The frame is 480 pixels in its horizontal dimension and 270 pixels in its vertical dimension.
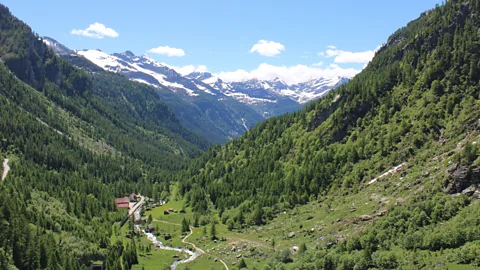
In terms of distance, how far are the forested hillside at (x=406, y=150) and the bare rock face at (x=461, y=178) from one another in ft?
0.91

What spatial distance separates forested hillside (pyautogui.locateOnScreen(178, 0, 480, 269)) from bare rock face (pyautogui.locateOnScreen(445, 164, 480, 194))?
0.91 ft

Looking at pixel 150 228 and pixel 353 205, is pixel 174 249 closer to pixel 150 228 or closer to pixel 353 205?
pixel 150 228

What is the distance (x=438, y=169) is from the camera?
114 meters

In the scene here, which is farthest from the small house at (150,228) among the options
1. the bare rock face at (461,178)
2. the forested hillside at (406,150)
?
the bare rock face at (461,178)

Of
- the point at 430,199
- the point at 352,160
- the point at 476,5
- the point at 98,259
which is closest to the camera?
the point at 430,199

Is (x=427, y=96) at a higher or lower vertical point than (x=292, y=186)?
higher

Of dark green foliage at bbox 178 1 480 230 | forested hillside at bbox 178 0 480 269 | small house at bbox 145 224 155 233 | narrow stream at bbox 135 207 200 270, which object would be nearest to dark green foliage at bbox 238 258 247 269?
forested hillside at bbox 178 0 480 269

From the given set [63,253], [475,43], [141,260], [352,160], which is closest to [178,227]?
[141,260]

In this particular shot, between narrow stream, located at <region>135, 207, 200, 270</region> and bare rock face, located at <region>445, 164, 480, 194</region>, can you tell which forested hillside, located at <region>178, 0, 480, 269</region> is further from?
narrow stream, located at <region>135, 207, 200, 270</region>

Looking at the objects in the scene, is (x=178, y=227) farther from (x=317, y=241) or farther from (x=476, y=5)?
(x=476, y=5)

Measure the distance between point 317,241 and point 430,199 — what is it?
104ft

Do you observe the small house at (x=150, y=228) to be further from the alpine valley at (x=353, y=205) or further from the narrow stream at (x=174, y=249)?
the narrow stream at (x=174, y=249)

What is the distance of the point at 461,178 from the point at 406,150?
43.5 metres

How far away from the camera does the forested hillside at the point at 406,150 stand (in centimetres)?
9312
